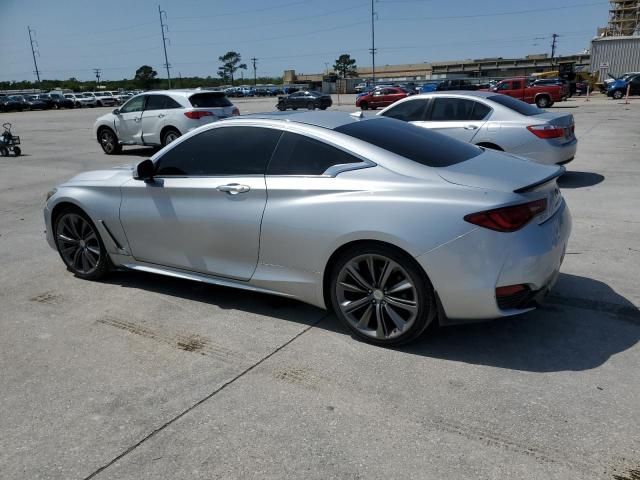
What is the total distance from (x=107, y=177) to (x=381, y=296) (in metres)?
2.94

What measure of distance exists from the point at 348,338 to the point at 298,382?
2.20 feet

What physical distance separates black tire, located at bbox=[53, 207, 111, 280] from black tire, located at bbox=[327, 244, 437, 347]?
2.47 m

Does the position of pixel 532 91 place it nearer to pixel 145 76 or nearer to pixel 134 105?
pixel 134 105

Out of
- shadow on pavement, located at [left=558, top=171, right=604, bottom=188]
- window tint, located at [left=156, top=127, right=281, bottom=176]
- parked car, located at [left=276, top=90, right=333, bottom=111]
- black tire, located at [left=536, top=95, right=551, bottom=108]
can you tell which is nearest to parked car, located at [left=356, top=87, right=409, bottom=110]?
parked car, located at [left=276, top=90, right=333, bottom=111]

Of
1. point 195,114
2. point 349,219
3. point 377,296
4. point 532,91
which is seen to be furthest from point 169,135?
point 532,91

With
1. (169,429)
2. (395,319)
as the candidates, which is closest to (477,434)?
(395,319)

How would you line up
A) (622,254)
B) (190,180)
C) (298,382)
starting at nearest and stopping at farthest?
(298,382)
(190,180)
(622,254)

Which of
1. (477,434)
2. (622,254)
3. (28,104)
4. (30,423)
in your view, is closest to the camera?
(477,434)

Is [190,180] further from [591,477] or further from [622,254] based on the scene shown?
[622,254]

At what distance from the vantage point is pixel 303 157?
397cm

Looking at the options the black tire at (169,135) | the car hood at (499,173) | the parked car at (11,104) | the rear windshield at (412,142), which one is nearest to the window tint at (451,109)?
the rear windshield at (412,142)

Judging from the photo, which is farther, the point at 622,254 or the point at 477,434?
the point at 622,254

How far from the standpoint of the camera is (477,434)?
277 centimetres

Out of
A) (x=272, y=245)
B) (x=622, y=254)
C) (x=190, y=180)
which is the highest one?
(x=190, y=180)
